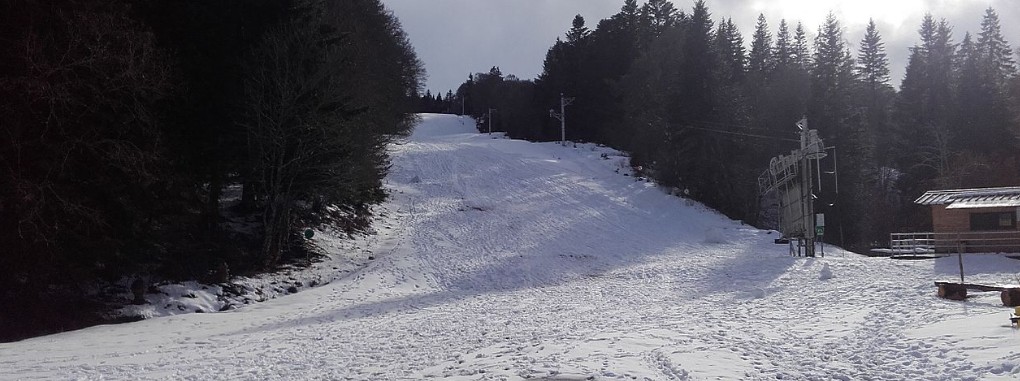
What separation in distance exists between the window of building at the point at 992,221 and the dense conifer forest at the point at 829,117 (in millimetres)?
5544

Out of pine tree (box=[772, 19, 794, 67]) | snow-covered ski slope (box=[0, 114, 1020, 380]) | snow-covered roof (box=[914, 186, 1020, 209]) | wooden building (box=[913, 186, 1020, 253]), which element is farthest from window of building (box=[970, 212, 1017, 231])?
pine tree (box=[772, 19, 794, 67])

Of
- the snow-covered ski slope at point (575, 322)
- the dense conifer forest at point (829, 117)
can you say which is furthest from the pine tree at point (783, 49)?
the snow-covered ski slope at point (575, 322)

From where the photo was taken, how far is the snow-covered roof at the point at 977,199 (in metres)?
27.6

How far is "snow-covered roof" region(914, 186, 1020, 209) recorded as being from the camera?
27.6 meters

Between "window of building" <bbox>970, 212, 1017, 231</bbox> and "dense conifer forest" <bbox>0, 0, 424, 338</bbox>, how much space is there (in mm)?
24705

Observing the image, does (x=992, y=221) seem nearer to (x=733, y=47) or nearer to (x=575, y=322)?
(x=575, y=322)

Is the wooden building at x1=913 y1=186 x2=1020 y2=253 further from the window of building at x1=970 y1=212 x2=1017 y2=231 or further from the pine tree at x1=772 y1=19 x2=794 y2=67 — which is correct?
the pine tree at x1=772 y1=19 x2=794 y2=67

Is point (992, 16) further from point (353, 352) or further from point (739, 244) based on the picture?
point (353, 352)

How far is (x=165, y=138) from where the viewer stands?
17234 mm

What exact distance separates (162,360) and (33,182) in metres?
5.34

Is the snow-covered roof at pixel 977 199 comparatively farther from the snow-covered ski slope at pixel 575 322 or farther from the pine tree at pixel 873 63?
the pine tree at pixel 873 63

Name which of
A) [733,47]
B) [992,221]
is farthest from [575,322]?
[733,47]

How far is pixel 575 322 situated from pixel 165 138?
37.1 feet

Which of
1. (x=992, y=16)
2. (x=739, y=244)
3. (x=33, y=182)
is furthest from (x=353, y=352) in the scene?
(x=992, y=16)
